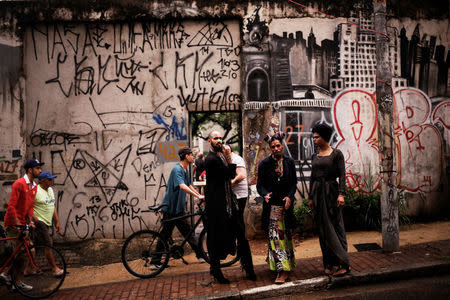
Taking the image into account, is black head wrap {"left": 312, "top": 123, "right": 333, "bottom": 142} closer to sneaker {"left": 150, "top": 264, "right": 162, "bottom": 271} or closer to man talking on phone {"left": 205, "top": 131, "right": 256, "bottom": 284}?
man talking on phone {"left": 205, "top": 131, "right": 256, "bottom": 284}

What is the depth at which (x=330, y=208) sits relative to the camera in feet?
16.8

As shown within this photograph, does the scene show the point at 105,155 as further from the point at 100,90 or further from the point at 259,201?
the point at 259,201

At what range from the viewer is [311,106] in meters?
8.09

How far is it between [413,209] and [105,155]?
6915mm

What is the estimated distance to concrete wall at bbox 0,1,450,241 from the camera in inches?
315

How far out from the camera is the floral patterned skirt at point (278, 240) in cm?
507

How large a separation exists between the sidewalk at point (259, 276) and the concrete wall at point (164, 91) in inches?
67.7

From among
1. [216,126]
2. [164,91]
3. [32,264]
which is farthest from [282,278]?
[164,91]

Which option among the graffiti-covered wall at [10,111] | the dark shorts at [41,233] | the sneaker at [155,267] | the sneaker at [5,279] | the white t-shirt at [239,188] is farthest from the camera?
the graffiti-covered wall at [10,111]

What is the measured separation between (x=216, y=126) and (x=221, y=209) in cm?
345

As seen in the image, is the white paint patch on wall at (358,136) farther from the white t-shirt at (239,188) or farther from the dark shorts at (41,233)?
the dark shorts at (41,233)

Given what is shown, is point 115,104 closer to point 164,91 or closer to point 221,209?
point 164,91

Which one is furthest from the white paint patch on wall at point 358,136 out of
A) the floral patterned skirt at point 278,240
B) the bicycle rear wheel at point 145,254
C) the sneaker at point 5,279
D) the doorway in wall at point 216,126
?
the sneaker at point 5,279

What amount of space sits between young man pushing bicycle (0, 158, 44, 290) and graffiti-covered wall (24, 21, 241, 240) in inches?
84.1
